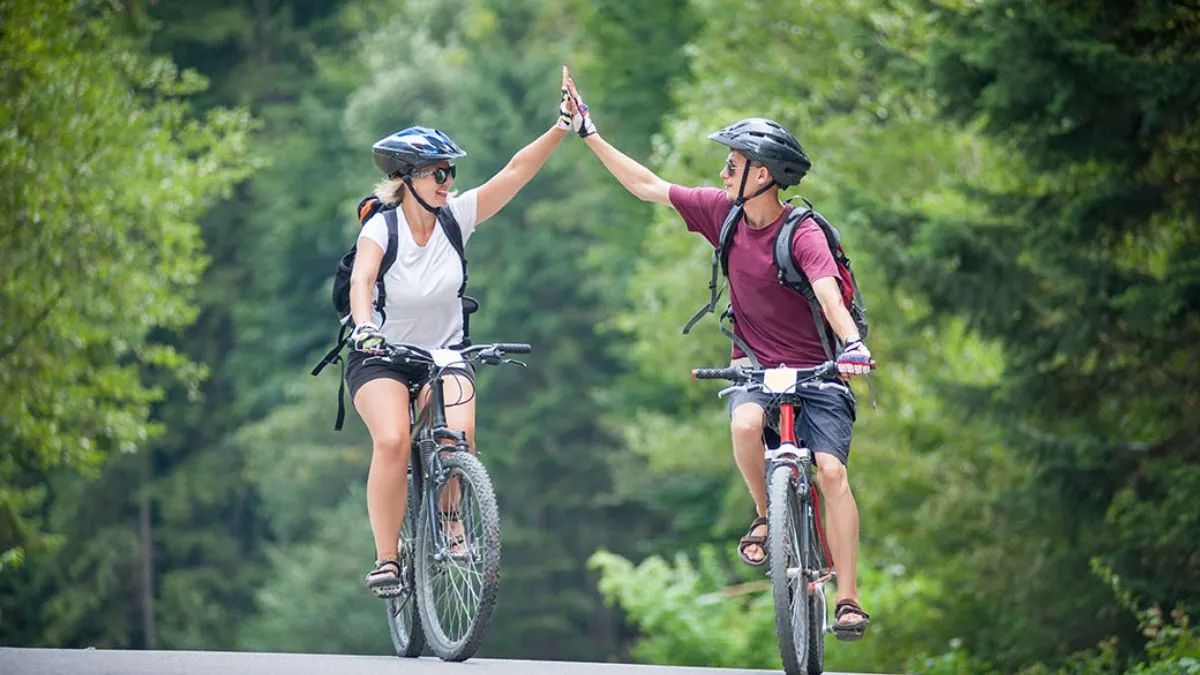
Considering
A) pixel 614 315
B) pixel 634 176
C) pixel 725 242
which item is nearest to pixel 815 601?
pixel 725 242

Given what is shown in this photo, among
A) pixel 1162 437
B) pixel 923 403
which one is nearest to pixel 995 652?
pixel 1162 437

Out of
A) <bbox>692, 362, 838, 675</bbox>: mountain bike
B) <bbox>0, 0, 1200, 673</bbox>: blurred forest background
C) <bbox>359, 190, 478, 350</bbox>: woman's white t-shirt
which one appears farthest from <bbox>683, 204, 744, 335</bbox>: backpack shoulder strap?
<bbox>0, 0, 1200, 673</bbox>: blurred forest background

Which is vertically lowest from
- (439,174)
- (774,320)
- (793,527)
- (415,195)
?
(793,527)

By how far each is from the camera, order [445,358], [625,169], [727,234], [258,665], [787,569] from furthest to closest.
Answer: [625,169] → [445,358] → [258,665] → [727,234] → [787,569]

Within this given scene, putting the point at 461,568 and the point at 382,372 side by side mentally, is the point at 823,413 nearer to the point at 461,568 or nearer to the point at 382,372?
the point at 461,568

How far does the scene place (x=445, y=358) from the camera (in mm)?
9586

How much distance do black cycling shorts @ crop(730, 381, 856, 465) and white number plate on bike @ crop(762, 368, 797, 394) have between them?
0.07 m

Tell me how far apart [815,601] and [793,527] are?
0.31 m

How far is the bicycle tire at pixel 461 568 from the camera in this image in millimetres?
9117

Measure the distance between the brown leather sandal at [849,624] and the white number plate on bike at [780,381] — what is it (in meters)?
0.86

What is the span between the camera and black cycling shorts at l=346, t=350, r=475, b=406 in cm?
966

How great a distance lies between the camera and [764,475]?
30.5 feet

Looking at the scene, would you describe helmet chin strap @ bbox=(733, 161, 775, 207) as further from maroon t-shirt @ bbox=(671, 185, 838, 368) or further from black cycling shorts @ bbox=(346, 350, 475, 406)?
black cycling shorts @ bbox=(346, 350, 475, 406)

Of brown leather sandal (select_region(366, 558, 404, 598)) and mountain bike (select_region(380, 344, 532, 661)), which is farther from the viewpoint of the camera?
brown leather sandal (select_region(366, 558, 404, 598))
